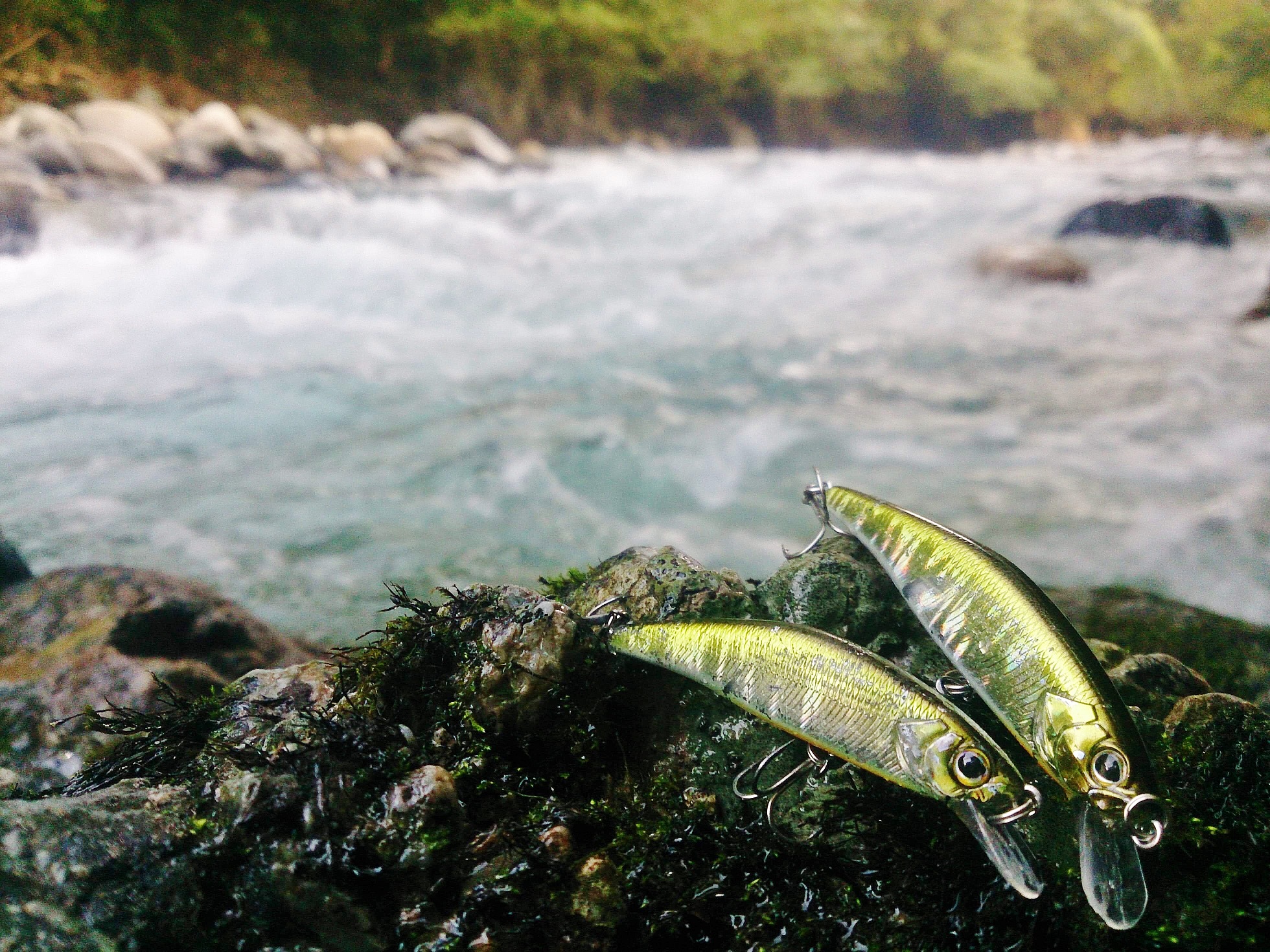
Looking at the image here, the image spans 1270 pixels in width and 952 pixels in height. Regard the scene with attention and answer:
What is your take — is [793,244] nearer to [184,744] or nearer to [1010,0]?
[1010,0]

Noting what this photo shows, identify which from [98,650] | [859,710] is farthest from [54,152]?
[859,710]

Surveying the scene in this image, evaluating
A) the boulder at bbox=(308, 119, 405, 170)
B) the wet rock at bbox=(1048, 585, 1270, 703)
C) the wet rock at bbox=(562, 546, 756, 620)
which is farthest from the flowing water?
the wet rock at bbox=(562, 546, 756, 620)

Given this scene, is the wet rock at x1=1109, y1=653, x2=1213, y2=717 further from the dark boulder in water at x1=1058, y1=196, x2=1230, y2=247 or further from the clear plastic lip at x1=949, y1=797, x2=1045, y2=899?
the dark boulder in water at x1=1058, y1=196, x2=1230, y2=247

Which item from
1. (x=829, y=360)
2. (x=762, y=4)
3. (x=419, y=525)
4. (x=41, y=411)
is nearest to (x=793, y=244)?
(x=829, y=360)

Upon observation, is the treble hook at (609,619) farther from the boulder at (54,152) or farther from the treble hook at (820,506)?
the boulder at (54,152)

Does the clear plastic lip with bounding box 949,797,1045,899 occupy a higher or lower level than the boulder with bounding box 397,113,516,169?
lower

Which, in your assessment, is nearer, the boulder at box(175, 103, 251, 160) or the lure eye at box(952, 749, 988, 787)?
the lure eye at box(952, 749, 988, 787)
